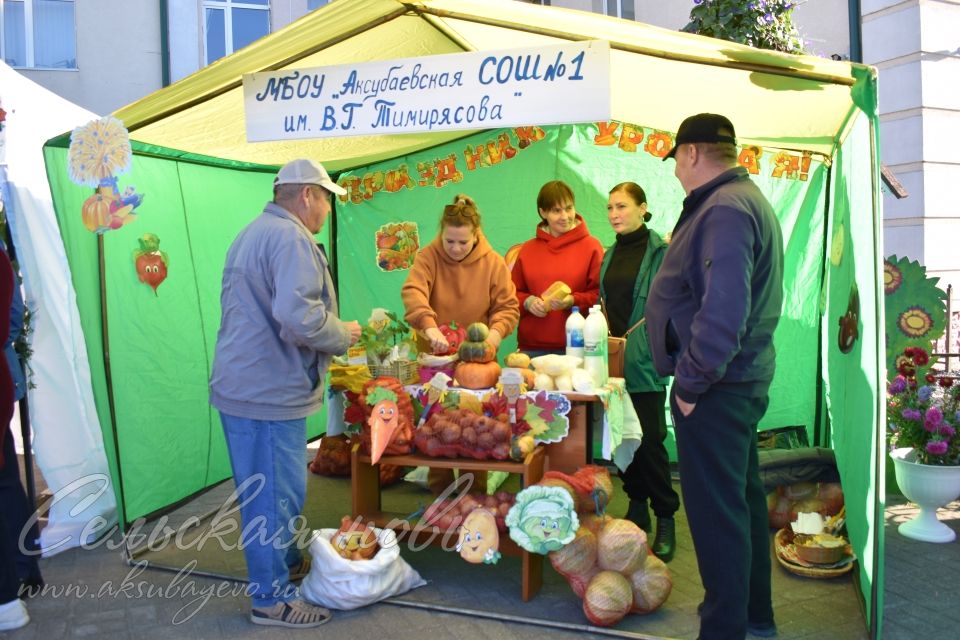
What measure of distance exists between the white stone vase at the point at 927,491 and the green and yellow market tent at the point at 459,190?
0.37 metres

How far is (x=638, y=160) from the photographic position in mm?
5965

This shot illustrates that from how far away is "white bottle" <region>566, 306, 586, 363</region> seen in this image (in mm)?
4066

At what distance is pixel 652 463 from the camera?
4312mm

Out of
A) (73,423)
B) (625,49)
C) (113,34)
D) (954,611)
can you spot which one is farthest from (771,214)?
(113,34)

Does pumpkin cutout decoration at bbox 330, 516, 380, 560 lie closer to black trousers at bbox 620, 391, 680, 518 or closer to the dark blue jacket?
black trousers at bbox 620, 391, 680, 518

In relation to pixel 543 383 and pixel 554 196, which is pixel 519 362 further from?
pixel 554 196

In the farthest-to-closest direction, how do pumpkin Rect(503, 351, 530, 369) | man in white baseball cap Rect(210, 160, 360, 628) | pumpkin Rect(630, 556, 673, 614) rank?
pumpkin Rect(503, 351, 530, 369) → pumpkin Rect(630, 556, 673, 614) → man in white baseball cap Rect(210, 160, 360, 628)

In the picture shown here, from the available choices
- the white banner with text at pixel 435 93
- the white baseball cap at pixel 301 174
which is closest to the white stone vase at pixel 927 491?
the white banner with text at pixel 435 93

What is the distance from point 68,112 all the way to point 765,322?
3.96 meters

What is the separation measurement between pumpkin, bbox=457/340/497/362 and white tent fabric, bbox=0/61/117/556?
223 cm

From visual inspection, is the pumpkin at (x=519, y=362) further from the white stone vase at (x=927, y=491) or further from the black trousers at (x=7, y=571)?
the black trousers at (x=7, y=571)

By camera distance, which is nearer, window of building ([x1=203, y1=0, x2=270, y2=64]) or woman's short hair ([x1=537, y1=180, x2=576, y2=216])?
woman's short hair ([x1=537, y1=180, x2=576, y2=216])

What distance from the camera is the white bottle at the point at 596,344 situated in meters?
4.00

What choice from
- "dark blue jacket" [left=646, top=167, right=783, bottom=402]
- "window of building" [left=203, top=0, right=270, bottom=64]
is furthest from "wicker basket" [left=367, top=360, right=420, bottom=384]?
"window of building" [left=203, top=0, right=270, bottom=64]
